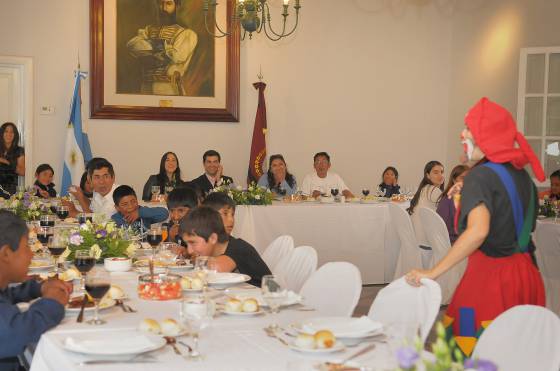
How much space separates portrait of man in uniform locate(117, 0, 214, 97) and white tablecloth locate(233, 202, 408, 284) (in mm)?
2956

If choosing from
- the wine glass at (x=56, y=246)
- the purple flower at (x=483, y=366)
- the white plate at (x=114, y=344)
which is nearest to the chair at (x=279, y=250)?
the wine glass at (x=56, y=246)

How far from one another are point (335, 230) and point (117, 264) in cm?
414

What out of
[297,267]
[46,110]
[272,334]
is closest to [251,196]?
[46,110]

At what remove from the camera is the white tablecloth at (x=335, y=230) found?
729 centimetres

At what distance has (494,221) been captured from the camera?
301 cm

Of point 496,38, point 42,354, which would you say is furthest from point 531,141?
point 42,354

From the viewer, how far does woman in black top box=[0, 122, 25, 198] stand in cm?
884

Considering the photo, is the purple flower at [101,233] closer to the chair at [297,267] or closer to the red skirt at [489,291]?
the chair at [297,267]

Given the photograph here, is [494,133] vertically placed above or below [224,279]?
above

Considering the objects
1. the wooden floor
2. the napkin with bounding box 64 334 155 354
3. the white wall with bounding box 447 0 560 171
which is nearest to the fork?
the napkin with bounding box 64 334 155 354

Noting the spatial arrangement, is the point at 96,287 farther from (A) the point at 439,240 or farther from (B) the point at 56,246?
(A) the point at 439,240

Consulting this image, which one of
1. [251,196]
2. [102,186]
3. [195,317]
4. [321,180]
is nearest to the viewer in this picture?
[195,317]

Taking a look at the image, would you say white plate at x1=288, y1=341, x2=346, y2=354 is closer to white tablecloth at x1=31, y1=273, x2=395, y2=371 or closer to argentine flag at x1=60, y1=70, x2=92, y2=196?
white tablecloth at x1=31, y1=273, x2=395, y2=371

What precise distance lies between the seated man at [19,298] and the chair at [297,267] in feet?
4.62
